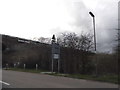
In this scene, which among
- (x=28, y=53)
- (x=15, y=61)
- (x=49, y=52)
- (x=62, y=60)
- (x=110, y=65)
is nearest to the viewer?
(x=110, y=65)

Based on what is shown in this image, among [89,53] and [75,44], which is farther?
[75,44]

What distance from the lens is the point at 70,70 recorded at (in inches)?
1528

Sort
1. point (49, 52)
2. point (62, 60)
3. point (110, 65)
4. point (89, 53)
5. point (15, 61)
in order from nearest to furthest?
point (110, 65)
point (89, 53)
point (62, 60)
point (49, 52)
point (15, 61)

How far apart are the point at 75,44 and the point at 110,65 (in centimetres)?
1157

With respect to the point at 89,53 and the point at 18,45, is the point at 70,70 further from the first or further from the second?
the point at 18,45

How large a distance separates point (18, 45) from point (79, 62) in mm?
20072

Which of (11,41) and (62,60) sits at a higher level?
(11,41)

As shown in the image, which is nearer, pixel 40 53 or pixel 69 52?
pixel 69 52

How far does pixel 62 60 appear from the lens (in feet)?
132

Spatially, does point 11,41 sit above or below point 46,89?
above

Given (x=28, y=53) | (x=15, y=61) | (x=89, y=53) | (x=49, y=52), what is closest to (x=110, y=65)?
(x=89, y=53)

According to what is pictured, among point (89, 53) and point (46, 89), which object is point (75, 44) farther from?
point (46, 89)

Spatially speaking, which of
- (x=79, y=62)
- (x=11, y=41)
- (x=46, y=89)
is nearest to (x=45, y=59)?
(x=79, y=62)

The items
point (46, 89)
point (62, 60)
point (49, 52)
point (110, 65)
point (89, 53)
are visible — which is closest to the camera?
point (46, 89)
